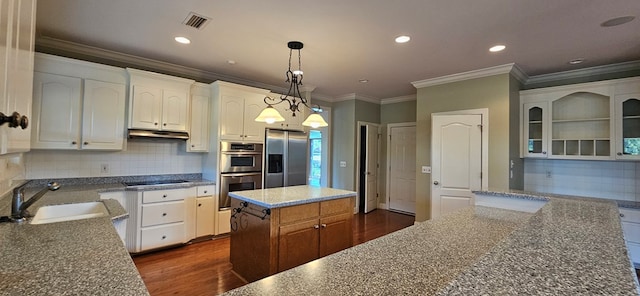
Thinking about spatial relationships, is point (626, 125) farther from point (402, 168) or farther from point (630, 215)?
point (402, 168)

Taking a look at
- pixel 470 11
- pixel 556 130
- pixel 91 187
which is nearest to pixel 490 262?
pixel 470 11

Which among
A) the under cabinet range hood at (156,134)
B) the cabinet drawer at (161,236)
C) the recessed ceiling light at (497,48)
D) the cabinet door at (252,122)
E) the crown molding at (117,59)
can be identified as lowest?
the cabinet drawer at (161,236)

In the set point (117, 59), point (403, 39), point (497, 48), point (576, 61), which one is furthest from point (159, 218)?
point (576, 61)

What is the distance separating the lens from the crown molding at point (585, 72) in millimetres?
3686

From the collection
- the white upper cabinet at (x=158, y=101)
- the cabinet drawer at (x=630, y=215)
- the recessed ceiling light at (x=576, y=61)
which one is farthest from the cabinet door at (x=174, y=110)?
the cabinet drawer at (x=630, y=215)

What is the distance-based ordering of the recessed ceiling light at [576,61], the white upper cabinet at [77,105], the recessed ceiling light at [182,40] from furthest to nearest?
the recessed ceiling light at [576,61] → the recessed ceiling light at [182,40] → the white upper cabinet at [77,105]

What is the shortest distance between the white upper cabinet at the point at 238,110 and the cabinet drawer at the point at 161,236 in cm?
134

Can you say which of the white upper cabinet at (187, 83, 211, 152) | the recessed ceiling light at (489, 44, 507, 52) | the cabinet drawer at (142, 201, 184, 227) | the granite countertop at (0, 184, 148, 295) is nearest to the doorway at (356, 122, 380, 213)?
the recessed ceiling light at (489, 44, 507, 52)

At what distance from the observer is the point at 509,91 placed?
3889 millimetres

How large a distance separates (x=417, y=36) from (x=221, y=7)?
1927 mm

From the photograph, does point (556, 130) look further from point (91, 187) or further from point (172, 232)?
point (91, 187)

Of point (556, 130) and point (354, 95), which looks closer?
point (556, 130)

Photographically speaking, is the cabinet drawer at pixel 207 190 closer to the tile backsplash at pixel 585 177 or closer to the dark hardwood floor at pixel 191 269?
the dark hardwood floor at pixel 191 269

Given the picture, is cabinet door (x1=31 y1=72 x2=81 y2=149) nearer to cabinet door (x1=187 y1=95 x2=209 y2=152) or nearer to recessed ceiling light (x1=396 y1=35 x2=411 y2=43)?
cabinet door (x1=187 y1=95 x2=209 y2=152)
